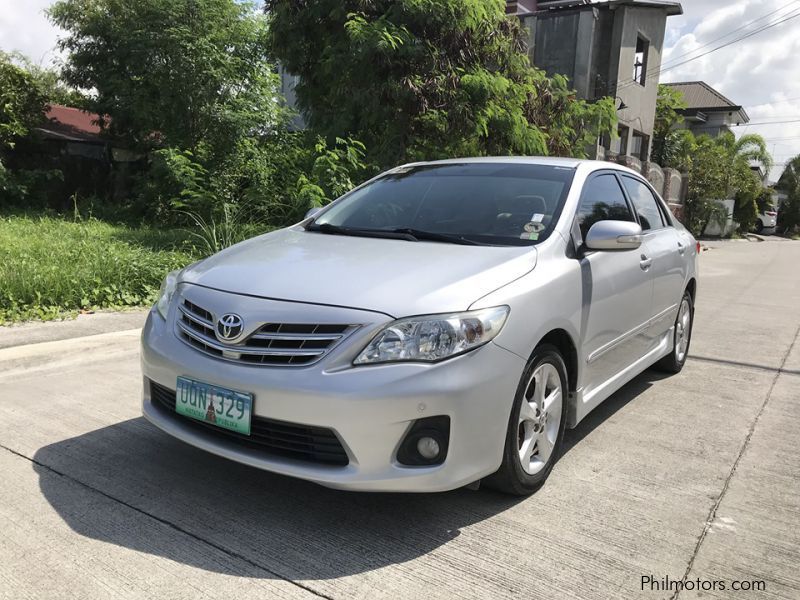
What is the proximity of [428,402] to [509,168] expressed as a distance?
1.97m

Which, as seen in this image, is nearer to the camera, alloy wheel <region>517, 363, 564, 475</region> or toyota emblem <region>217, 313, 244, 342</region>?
toyota emblem <region>217, 313, 244, 342</region>

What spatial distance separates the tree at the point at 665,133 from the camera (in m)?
28.5

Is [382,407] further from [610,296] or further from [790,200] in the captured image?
[790,200]

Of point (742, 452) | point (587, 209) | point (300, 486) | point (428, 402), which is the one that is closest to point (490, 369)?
point (428, 402)

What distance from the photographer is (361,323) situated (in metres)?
2.54

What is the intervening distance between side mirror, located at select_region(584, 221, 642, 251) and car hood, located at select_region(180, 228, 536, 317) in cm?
44

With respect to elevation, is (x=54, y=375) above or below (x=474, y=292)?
below

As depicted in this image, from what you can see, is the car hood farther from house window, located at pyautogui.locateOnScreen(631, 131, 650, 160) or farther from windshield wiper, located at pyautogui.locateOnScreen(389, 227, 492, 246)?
house window, located at pyautogui.locateOnScreen(631, 131, 650, 160)

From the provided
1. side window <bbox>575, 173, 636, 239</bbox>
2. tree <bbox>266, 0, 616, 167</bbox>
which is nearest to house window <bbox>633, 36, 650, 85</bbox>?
tree <bbox>266, 0, 616, 167</bbox>

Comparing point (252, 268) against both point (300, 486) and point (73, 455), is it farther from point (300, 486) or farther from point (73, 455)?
point (73, 455)

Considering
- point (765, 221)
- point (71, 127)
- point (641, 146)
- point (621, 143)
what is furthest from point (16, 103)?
point (765, 221)

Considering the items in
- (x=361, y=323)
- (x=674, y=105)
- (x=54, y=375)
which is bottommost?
(x=54, y=375)

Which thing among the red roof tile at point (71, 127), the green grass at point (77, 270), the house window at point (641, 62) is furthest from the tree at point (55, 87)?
the house window at point (641, 62)

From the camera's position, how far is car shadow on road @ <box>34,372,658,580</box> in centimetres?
256
